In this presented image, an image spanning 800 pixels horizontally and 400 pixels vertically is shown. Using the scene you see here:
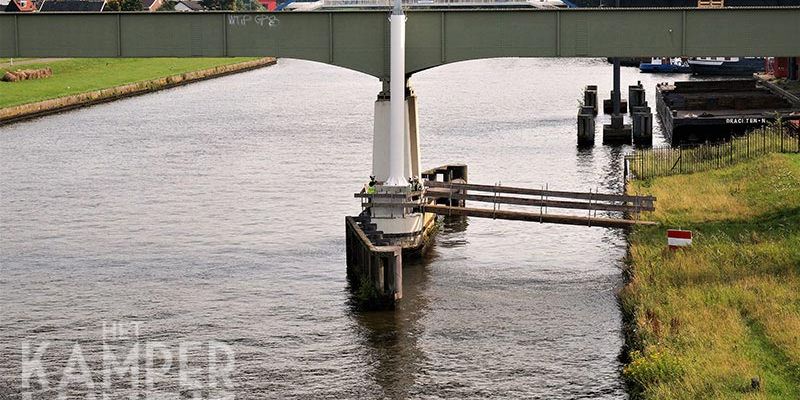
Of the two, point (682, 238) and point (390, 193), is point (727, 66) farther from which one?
point (682, 238)

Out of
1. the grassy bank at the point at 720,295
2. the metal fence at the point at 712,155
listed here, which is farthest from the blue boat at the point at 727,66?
the grassy bank at the point at 720,295

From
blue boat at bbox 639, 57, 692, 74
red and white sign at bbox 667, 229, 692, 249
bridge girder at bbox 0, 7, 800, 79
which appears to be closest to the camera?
red and white sign at bbox 667, 229, 692, 249

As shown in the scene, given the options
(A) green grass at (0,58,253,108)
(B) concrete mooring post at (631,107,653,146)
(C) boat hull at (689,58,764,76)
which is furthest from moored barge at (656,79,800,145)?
(A) green grass at (0,58,253,108)

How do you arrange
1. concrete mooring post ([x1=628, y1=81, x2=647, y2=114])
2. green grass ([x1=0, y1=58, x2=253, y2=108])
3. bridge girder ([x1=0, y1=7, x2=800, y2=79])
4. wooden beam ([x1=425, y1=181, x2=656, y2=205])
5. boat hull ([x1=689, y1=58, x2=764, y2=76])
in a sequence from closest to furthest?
1. wooden beam ([x1=425, y1=181, x2=656, y2=205])
2. bridge girder ([x1=0, y1=7, x2=800, y2=79])
3. concrete mooring post ([x1=628, y1=81, x2=647, y2=114])
4. green grass ([x1=0, y1=58, x2=253, y2=108])
5. boat hull ([x1=689, y1=58, x2=764, y2=76])

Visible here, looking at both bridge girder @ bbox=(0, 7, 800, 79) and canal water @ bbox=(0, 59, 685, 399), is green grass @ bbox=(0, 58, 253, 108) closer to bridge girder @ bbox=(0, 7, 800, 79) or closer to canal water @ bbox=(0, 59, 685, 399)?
canal water @ bbox=(0, 59, 685, 399)

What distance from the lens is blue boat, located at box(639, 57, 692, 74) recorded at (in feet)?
469

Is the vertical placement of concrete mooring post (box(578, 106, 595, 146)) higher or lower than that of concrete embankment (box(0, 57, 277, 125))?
lower

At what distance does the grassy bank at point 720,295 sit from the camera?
29469 mm

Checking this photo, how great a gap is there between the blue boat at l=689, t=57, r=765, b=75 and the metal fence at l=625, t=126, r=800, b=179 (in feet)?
235

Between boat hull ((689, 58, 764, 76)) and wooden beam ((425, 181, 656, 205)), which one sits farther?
boat hull ((689, 58, 764, 76))

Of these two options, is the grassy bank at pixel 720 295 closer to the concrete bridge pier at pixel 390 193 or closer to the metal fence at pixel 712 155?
the metal fence at pixel 712 155

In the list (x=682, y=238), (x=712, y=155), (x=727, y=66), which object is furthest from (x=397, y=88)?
(x=727, y=66)

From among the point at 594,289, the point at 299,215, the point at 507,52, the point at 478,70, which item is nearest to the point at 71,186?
the point at 299,215

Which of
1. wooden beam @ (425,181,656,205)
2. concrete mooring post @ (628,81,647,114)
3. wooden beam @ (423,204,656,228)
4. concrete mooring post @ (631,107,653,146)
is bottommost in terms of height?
wooden beam @ (423,204,656,228)
